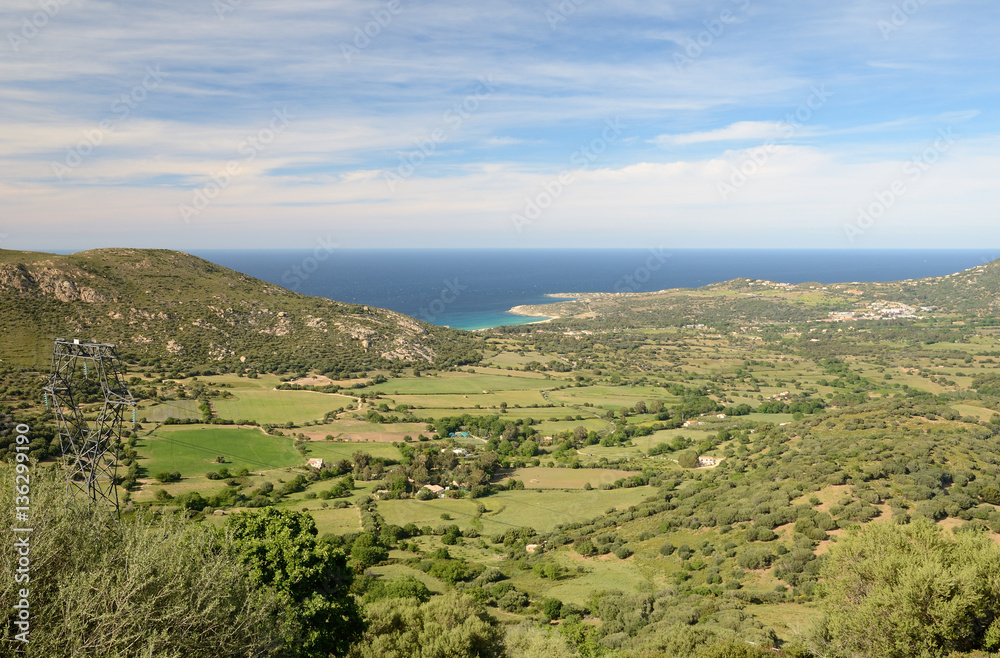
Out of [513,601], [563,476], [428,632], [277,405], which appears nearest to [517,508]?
[563,476]

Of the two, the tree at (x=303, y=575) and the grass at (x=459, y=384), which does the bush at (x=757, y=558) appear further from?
the grass at (x=459, y=384)

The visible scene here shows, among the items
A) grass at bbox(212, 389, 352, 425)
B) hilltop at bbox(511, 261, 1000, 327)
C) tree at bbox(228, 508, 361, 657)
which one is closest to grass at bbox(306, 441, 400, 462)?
grass at bbox(212, 389, 352, 425)

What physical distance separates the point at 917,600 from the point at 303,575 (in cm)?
1832

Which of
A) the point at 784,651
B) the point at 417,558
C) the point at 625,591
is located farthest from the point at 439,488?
the point at 784,651

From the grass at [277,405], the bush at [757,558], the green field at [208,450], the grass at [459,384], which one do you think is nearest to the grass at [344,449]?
the green field at [208,450]

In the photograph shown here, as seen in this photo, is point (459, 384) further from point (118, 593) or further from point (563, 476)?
point (118, 593)

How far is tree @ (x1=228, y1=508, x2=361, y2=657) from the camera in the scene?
16.6 m

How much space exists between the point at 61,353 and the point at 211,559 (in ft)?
27.6

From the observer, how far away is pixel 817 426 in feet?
168

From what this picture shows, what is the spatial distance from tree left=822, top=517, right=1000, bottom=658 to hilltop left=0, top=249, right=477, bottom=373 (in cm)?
7113

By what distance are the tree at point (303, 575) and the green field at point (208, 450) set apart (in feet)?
102

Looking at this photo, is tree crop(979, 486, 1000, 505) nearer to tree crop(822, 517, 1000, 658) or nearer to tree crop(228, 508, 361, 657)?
tree crop(822, 517, 1000, 658)

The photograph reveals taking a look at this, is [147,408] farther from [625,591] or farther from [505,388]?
[625,591]

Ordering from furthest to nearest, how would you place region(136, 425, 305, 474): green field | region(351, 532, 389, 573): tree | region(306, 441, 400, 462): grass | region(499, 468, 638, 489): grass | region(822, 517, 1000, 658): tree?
region(306, 441, 400, 462): grass
region(499, 468, 638, 489): grass
region(136, 425, 305, 474): green field
region(351, 532, 389, 573): tree
region(822, 517, 1000, 658): tree
